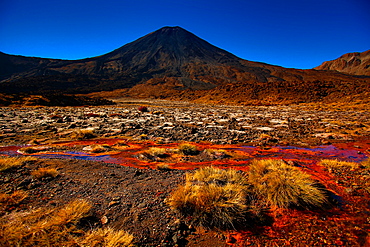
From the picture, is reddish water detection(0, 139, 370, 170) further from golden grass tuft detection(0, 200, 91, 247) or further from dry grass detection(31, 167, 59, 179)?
golden grass tuft detection(0, 200, 91, 247)

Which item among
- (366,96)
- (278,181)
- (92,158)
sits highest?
(366,96)

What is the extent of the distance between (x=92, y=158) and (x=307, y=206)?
228 inches

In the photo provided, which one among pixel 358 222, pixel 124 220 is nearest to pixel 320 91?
pixel 358 222

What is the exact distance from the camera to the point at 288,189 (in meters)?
3.12

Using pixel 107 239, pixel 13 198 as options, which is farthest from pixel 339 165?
Result: pixel 13 198

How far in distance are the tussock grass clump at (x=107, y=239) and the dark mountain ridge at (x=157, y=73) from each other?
4329 cm

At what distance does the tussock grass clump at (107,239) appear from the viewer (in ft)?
6.59

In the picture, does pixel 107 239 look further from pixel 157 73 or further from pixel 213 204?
pixel 157 73

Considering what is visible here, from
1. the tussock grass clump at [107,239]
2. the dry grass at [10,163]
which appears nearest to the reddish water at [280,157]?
the dry grass at [10,163]

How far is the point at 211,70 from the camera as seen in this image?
130500 millimetres

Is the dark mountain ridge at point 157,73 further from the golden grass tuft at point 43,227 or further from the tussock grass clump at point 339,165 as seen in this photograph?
the golden grass tuft at point 43,227

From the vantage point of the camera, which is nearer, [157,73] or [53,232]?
[53,232]

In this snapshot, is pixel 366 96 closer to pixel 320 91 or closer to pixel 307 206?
pixel 320 91

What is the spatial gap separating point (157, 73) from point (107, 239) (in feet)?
457
